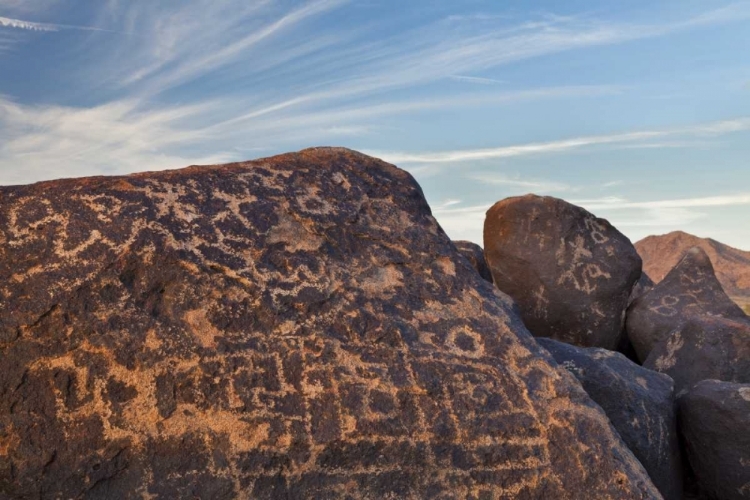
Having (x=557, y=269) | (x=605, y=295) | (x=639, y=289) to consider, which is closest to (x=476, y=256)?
(x=557, y=269)

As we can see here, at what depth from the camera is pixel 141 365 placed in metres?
2.84

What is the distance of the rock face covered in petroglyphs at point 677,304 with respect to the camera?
Answer: 22.9 ft

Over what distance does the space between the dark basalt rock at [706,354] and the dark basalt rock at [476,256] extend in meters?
1.78

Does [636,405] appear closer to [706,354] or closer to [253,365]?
[706,354]

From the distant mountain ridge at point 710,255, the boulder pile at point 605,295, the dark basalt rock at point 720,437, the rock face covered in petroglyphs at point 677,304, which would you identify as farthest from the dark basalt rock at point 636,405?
the distant mountain ridge at point 710,255

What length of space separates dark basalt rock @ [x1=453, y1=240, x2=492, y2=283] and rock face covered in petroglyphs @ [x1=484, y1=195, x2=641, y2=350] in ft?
0.31

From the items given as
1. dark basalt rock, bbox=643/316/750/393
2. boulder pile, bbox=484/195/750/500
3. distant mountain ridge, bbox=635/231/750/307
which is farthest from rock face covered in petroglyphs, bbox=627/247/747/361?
distant mountain ridge, bbox=635/231/750/307

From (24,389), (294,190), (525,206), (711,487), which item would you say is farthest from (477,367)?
(525,206)

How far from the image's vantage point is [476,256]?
278 inches

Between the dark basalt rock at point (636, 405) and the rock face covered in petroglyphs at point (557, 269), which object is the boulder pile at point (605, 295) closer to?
the rock face covered in petroglyphs at point (557, 269)

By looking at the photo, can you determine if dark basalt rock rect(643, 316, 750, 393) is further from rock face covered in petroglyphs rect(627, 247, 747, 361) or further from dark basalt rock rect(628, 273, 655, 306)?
dark basalt rock rect(628, 273, 655, 306)

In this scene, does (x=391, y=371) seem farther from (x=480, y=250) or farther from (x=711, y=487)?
(x=480, y=250)

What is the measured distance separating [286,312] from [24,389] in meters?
0.93

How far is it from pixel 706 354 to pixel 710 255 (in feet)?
60.7
